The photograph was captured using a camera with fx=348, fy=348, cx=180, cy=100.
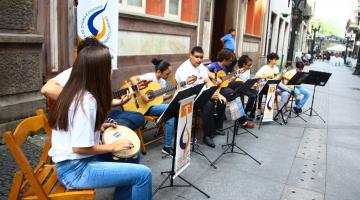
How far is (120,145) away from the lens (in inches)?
105

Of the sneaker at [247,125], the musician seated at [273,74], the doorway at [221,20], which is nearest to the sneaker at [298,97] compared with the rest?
the musician seated at [273,74]

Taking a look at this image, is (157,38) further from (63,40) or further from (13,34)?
(13,34)

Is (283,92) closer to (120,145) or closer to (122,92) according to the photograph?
(122,92)

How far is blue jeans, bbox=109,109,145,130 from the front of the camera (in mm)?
4259

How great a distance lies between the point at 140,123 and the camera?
4.48 m

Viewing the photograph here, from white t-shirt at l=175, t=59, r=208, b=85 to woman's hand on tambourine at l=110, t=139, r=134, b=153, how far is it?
2920 mm

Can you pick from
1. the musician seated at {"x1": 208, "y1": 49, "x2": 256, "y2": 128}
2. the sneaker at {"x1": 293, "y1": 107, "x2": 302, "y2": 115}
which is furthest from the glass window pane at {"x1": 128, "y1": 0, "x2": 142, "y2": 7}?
the sneaker at {"x1": 293, "y1": 107, "x2": 302, "y2": 115}

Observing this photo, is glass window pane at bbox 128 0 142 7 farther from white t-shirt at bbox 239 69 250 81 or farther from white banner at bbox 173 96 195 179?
white banner at bbox 173 96 195 179

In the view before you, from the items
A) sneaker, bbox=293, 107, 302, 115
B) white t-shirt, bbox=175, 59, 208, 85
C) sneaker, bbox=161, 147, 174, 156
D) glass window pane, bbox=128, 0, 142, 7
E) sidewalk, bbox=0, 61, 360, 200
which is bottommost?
sidewalk, bbox=0, 61, 360, 200

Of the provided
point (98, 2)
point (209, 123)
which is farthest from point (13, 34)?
point (209, 123)

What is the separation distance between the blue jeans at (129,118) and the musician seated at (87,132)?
5.15ft

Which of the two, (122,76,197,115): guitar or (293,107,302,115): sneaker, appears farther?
(293,107,302,115): sneaker

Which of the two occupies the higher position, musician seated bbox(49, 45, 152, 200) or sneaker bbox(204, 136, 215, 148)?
musician seated bbox(49, 45, 152, 200)

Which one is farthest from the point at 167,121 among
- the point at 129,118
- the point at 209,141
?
the point at 209,141
